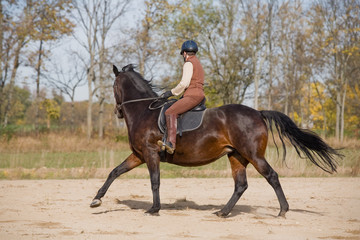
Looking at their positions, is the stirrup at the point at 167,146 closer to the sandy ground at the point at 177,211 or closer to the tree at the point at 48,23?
the sandy ground at the point at 177,211

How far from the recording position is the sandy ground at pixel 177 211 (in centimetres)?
589

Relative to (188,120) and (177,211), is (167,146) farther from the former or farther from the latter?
(177,211)

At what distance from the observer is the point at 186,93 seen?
7359 mm

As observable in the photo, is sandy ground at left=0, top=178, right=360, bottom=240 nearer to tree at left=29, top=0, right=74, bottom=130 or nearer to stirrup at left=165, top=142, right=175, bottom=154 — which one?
stirrup at left=165, top=142, right=175, bottom=154

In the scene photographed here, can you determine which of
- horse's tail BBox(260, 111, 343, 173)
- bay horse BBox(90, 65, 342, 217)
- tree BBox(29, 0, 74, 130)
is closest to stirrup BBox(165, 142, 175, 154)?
bay horse BBox(90, 65, 342, 217)

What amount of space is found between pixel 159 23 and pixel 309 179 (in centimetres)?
1929

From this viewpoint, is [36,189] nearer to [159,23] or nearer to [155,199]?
[155,199]

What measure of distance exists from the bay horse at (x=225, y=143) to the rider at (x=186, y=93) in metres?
0.27

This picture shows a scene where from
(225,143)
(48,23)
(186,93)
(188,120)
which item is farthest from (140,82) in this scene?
(48,23)

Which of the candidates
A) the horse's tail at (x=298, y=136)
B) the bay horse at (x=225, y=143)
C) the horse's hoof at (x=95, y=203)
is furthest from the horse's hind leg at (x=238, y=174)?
the horse's hoof at (x=95, y=203)

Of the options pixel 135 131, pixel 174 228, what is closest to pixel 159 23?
pixel 135 131

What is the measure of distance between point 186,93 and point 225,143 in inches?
43.7

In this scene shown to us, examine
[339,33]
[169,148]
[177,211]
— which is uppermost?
[339,33]

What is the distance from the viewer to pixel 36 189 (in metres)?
10.7
